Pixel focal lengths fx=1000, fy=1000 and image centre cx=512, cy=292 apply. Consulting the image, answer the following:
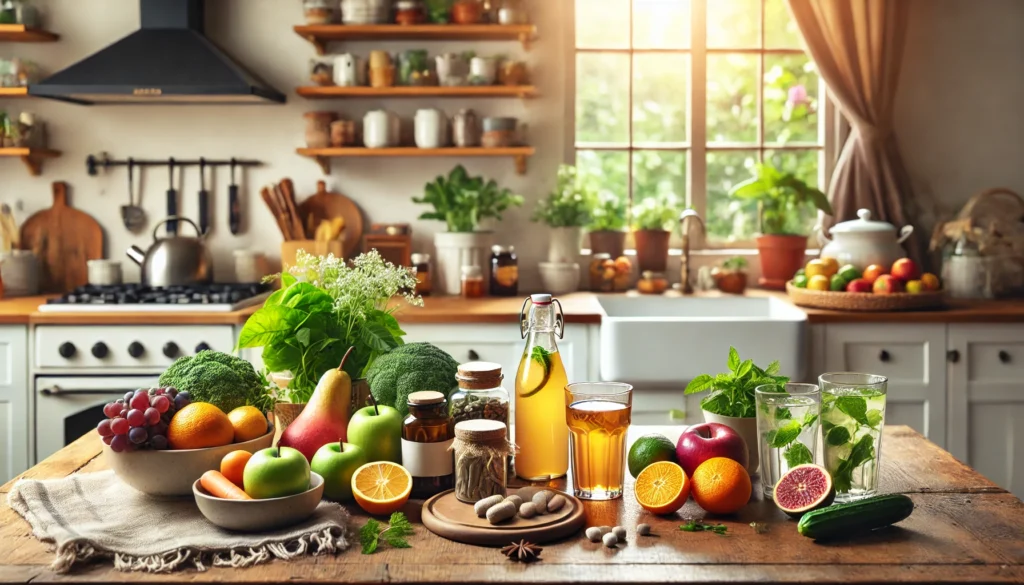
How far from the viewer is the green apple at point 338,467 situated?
142 centimetres

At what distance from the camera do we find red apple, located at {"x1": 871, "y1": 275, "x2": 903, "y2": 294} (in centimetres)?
329

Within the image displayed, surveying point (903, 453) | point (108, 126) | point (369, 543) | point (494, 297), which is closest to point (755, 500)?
point (903, 453)

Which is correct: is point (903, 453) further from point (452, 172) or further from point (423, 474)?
point (452, 172)

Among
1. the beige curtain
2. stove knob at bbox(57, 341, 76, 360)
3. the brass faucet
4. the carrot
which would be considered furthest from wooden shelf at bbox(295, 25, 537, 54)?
the carrot

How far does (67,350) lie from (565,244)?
179 cm

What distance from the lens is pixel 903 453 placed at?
170 cm

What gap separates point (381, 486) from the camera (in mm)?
1392

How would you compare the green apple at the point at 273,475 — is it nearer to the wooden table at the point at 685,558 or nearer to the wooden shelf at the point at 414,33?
the wooden table at the point at 685,558

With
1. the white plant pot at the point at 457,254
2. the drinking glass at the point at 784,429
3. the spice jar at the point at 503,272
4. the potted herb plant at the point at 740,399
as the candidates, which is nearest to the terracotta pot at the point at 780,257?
the spice jar at the point at 503,272

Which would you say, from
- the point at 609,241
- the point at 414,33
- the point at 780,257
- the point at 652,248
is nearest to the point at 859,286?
the point at 780,257

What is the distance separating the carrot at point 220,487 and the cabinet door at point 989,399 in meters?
2.65

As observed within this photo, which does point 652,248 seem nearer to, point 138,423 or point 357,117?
point 357,117

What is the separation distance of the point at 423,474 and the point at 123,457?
1.35ft

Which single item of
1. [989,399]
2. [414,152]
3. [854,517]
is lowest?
[989,399]
